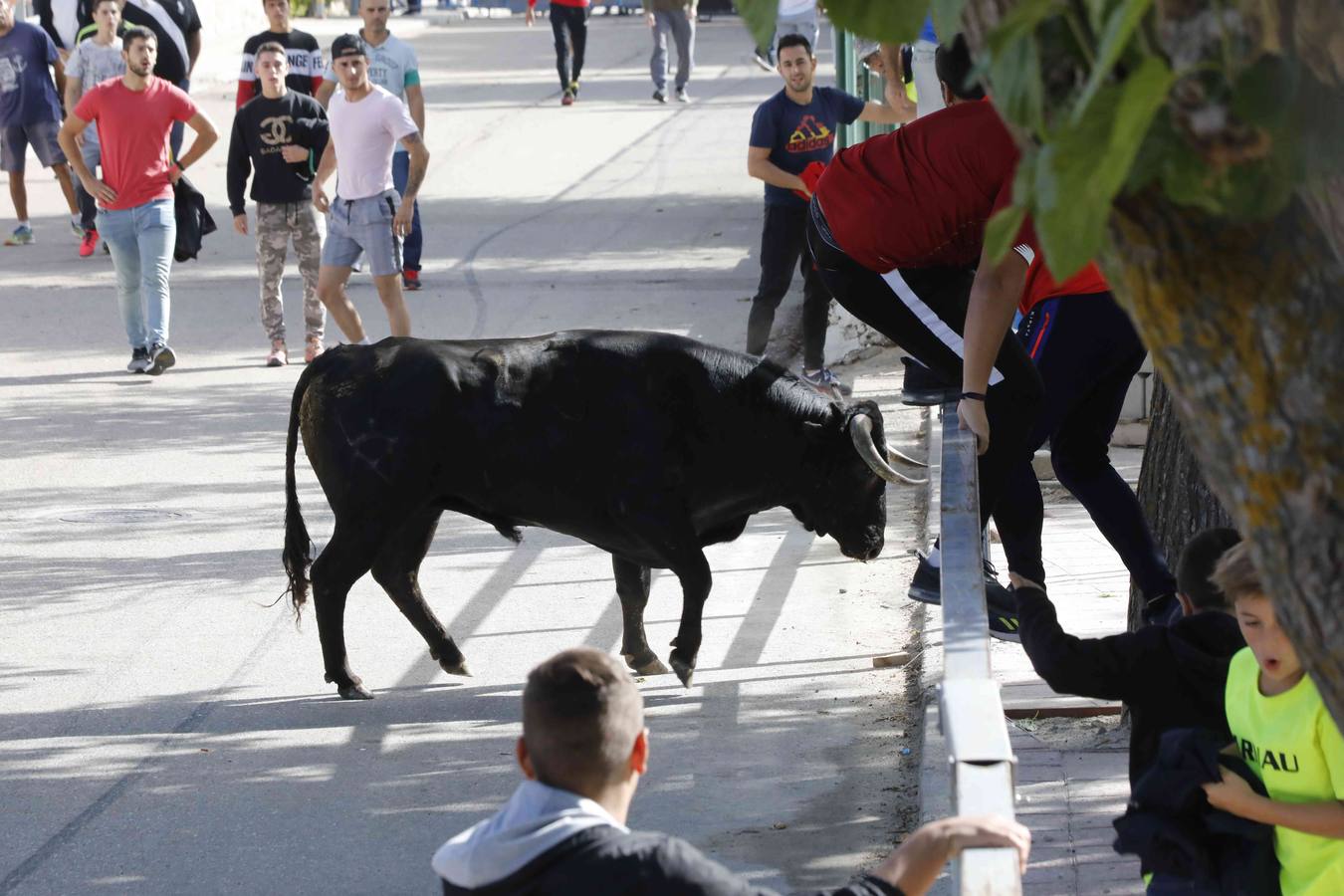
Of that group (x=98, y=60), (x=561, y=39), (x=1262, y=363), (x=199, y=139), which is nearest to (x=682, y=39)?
(x=561, y=39)

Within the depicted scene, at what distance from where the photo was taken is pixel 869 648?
708cm

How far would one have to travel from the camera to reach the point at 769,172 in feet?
34.8

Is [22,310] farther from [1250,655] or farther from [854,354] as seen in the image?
[1250,655]

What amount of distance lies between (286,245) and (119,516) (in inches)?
130

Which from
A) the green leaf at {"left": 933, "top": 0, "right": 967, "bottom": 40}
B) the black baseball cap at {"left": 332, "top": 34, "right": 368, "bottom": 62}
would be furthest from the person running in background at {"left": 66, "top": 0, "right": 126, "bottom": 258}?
the green leaf at {"left": 933, "top": 0, "right": 967, "bottom": 40}

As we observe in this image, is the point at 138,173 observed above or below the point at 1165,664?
below

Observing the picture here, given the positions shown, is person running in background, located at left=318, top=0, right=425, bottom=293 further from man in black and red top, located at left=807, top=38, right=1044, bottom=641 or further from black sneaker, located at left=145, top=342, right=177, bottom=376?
man in black and red top, located at left=807, top=38, right=1044, bottom=641

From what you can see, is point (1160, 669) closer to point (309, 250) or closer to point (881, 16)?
point (881, 16)

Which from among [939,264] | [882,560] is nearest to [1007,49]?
[939,264]

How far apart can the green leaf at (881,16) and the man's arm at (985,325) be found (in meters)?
2.51

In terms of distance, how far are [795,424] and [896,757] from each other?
1336 millimetres

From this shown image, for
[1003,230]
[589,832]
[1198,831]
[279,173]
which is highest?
[1003,230]

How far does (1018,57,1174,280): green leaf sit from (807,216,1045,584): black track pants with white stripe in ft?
11.2

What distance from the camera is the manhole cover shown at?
8891mm
